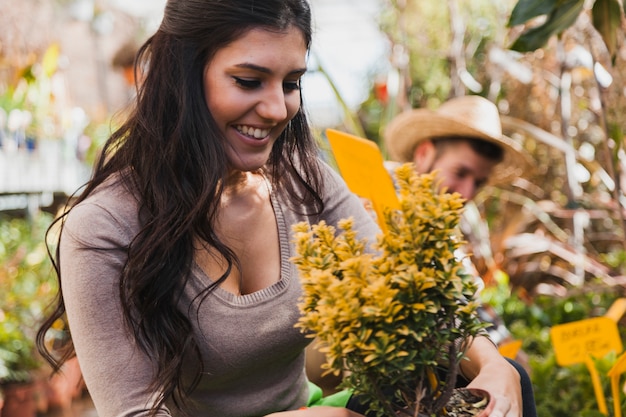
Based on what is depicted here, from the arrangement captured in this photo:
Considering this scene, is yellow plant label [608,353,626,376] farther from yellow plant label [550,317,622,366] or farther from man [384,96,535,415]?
man [384,96,535,415]

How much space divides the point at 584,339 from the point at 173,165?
137 centimetres

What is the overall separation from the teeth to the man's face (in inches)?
50.4

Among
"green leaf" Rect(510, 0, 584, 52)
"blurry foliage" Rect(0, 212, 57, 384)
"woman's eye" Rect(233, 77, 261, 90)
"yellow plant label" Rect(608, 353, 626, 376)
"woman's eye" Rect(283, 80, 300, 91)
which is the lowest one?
"blurry foliage" Rect(0, 212, 57, 384)

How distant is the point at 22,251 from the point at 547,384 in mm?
3115

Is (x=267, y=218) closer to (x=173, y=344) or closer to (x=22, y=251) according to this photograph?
(x=173, y=344)

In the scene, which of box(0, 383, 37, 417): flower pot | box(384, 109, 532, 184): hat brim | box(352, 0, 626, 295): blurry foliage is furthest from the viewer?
box(0, 383, 37, 417): flower pot

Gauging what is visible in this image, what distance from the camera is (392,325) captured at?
3.05ft

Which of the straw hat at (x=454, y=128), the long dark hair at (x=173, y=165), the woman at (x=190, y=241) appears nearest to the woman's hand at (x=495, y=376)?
the woman at (x=190, y=241)

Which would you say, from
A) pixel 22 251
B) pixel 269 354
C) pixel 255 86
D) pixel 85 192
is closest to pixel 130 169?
pixel 85 192

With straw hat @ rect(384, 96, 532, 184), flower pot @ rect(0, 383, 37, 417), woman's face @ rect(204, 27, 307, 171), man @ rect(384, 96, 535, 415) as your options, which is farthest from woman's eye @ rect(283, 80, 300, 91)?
flower pot @ rect(0, 383, 37, 417)

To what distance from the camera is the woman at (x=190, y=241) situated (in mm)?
1226

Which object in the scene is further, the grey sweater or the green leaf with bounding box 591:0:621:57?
the green leaf with bounding box 591:0:621:57

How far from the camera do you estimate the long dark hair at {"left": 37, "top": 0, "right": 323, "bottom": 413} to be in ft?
4.09

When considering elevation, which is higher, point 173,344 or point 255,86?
Result: point 255,86
